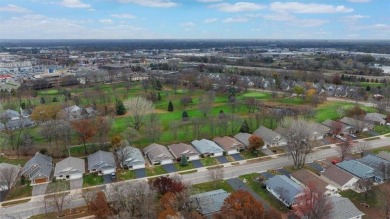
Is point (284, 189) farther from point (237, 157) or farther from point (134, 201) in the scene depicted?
point (134, 201)

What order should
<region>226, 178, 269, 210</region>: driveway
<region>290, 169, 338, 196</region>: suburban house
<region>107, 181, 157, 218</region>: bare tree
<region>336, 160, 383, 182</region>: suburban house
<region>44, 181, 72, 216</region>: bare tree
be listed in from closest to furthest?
<region>107, 181, 157, 218</region>: bare tree < <region>44, 181, 72, 216</region>: bare tree < <region>290, 169, 338, 196</region>: suburban house < <region>226, 178, 269, 210</region>: driveway < <region>336, 160, 383, 182</region>: suburban house

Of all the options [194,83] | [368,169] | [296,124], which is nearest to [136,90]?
[194,83]

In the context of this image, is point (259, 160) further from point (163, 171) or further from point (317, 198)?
point (317, 198)

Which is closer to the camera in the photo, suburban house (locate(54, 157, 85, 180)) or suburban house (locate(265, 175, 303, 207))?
suburban house (locate(265, 175, 303, 207))

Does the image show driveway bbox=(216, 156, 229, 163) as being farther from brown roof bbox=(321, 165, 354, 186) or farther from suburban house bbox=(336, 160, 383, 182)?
suburban house bbox=(336, 160, 383, 182)

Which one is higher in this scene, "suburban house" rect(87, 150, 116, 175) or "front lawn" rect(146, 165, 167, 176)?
"suburban house" rect(87, 150, 116, 175)

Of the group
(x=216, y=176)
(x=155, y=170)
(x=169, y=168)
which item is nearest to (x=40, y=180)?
(x=155, y=170)

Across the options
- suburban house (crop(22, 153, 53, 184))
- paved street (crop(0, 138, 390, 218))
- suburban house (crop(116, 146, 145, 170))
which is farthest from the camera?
suburban house (crop(116, 146, 145, 170))

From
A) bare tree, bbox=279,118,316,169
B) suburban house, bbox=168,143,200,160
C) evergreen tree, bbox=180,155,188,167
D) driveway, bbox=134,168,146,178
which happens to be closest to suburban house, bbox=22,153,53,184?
driveway, bbox=134,168,146,178
